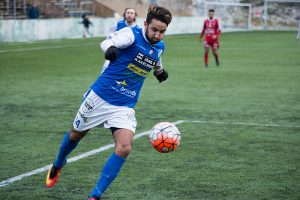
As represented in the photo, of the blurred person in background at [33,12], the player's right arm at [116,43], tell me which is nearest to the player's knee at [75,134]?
the player's right arm at [116,43]

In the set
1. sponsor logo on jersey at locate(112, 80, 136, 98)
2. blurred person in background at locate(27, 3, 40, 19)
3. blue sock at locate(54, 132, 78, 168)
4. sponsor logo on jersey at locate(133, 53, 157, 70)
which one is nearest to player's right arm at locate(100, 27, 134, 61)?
sponsor logo on jersey at locate(133, 53, 157, 70)

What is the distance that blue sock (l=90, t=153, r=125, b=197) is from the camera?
6082mm

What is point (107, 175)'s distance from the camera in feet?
20.1

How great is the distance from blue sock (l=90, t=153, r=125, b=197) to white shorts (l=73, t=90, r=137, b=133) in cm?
33

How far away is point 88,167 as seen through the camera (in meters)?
7.92

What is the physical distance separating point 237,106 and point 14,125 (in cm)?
495

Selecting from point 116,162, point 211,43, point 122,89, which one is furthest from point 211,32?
point 116,162

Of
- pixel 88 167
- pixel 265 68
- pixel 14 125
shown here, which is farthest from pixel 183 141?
pixel 265 68

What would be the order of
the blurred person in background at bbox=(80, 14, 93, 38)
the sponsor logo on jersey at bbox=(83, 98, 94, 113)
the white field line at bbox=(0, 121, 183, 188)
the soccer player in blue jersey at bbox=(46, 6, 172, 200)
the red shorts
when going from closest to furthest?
the soccer player in blue jersey at bbox=(46, 6, 172, 200) → the sponsor logo on jersey at bbox=(83, 98, 94, 113) → the white field line at bbox=(0, 121, 183, 188) → the red shorts → the blurred person in background at bbox=(80, 14, 93, 38)

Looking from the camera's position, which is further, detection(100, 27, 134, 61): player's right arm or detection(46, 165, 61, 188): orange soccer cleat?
detection(46, 165, 61, 188): orange soccer cleat

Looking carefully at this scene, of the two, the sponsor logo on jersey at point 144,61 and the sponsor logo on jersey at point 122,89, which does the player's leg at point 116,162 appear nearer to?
the sponsor logo on jersey at point 122,89

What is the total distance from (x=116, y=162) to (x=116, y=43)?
110cm

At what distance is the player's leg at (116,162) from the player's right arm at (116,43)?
76 cm

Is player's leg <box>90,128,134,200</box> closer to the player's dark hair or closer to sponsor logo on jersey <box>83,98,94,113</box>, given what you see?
sponsor logo on jersey <box>83,98,94,113</box>
